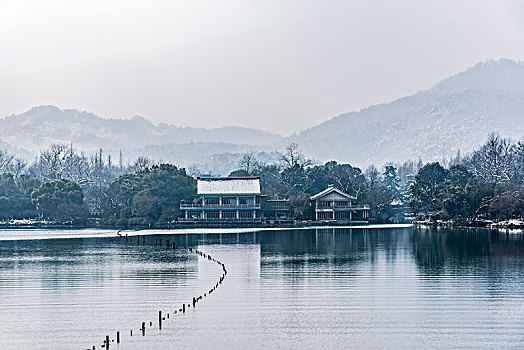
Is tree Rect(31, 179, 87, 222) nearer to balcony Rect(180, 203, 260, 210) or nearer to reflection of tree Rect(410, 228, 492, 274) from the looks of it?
balcony Rect(180, 203, 260, 210)

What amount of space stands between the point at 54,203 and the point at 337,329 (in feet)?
272

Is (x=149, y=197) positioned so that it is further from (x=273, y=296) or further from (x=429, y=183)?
(x=273, y=296)

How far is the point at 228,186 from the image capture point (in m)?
110

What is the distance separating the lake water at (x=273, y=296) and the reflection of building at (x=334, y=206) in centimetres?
4268

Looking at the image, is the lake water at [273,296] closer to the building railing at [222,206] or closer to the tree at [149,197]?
the tree at [149,197]

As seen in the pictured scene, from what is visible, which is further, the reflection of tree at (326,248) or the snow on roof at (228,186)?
the snow on roof at (228,186)

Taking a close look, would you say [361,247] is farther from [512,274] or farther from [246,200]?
[246,200]

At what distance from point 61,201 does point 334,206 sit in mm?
34316

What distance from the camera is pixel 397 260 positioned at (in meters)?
53.9

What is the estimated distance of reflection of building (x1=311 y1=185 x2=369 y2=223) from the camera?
10931 cm

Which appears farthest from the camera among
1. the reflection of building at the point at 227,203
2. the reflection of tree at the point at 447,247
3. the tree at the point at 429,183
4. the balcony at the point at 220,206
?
the reflection of building at the point at 227,203

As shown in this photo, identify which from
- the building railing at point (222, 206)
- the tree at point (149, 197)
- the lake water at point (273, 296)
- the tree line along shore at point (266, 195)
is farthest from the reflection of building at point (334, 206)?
the lake water at point (273, 296)

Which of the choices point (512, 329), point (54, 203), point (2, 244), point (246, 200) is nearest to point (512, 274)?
point (512, 329)

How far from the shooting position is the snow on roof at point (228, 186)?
357 ft
